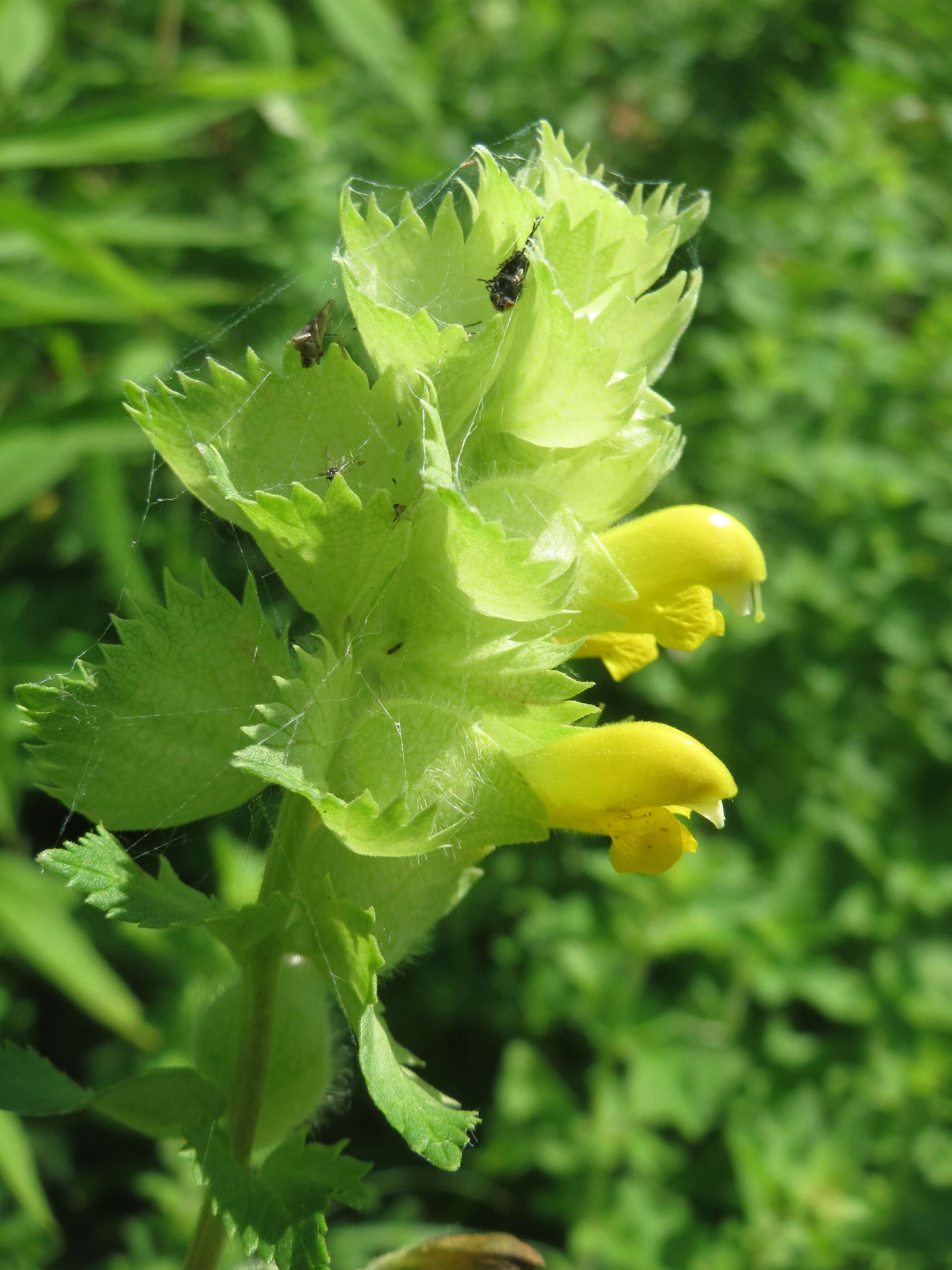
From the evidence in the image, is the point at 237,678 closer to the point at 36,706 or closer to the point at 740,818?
the point at 36,706

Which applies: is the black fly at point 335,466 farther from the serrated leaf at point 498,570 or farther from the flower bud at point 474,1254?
the flower bud at point 474,1254

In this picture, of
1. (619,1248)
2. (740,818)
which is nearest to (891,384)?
(740,818)

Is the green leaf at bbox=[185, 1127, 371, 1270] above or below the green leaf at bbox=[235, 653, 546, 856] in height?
below

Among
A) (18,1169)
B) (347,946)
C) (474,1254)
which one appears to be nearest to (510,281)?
(347,946)

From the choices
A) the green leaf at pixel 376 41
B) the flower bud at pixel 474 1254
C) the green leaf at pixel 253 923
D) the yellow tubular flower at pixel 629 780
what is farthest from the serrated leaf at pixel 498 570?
the green leaf at pixel 376 41

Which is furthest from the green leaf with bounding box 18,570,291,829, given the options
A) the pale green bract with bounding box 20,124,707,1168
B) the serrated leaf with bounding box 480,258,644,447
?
the serrated leaf with bounding box 480,258,644,447

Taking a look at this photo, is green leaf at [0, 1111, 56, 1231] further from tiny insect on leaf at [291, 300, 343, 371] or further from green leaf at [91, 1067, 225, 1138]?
tiny insect on leaf at [291, 300, 343, 371]

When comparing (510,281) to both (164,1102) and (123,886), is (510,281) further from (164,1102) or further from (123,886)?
(164,1102)
